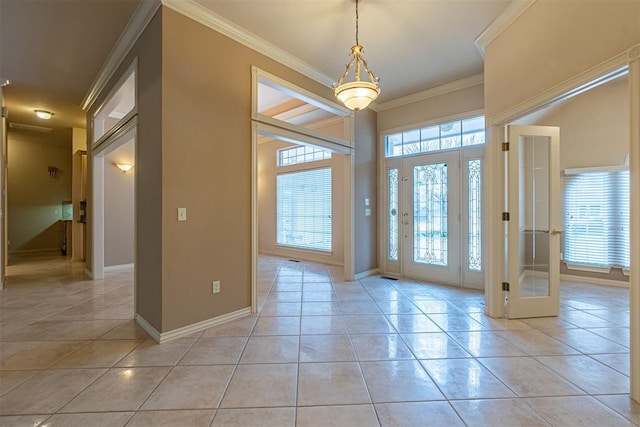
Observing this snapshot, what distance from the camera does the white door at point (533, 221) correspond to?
3.12 meters

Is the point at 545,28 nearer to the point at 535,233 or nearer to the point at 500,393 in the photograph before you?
the point at 535,233

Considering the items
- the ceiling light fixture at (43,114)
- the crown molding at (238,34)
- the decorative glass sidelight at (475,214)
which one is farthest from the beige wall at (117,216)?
the decorative glass sidelight at (475,214)

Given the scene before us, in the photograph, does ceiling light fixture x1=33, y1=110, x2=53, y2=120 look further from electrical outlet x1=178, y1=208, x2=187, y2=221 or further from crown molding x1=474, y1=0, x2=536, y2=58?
crown molding x1=474, y1=0, x2=536, y2=58

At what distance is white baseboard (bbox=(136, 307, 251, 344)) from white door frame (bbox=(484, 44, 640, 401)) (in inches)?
114

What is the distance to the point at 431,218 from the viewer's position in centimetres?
486

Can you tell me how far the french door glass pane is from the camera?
530cm

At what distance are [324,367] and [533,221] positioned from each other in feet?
9.37

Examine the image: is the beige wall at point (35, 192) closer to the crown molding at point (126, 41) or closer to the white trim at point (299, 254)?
the crown molding at point (126, 41)

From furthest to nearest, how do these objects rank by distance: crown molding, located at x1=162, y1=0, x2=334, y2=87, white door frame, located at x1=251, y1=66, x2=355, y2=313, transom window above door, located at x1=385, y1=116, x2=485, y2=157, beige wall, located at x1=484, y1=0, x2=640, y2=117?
transom window above door, located at x1=385, y1=116, x2=485, y2=157, white door frame, located at x1=251, y1=66, x2=355, y2=313, crown molding, located at x1=162, y1=0, x2=334, y2=87, beige wall, located at x1=484, y1=0, x2=640, y2=117

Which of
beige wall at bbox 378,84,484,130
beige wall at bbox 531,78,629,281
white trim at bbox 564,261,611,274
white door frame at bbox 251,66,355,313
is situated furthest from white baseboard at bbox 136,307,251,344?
beige wall at bbox 531,78,629,281

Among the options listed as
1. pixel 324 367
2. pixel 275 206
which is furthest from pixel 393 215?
pixel 324 367

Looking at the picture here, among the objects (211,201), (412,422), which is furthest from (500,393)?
(211,201)

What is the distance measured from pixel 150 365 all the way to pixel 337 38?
3796 mm

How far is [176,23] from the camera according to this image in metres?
2.69
